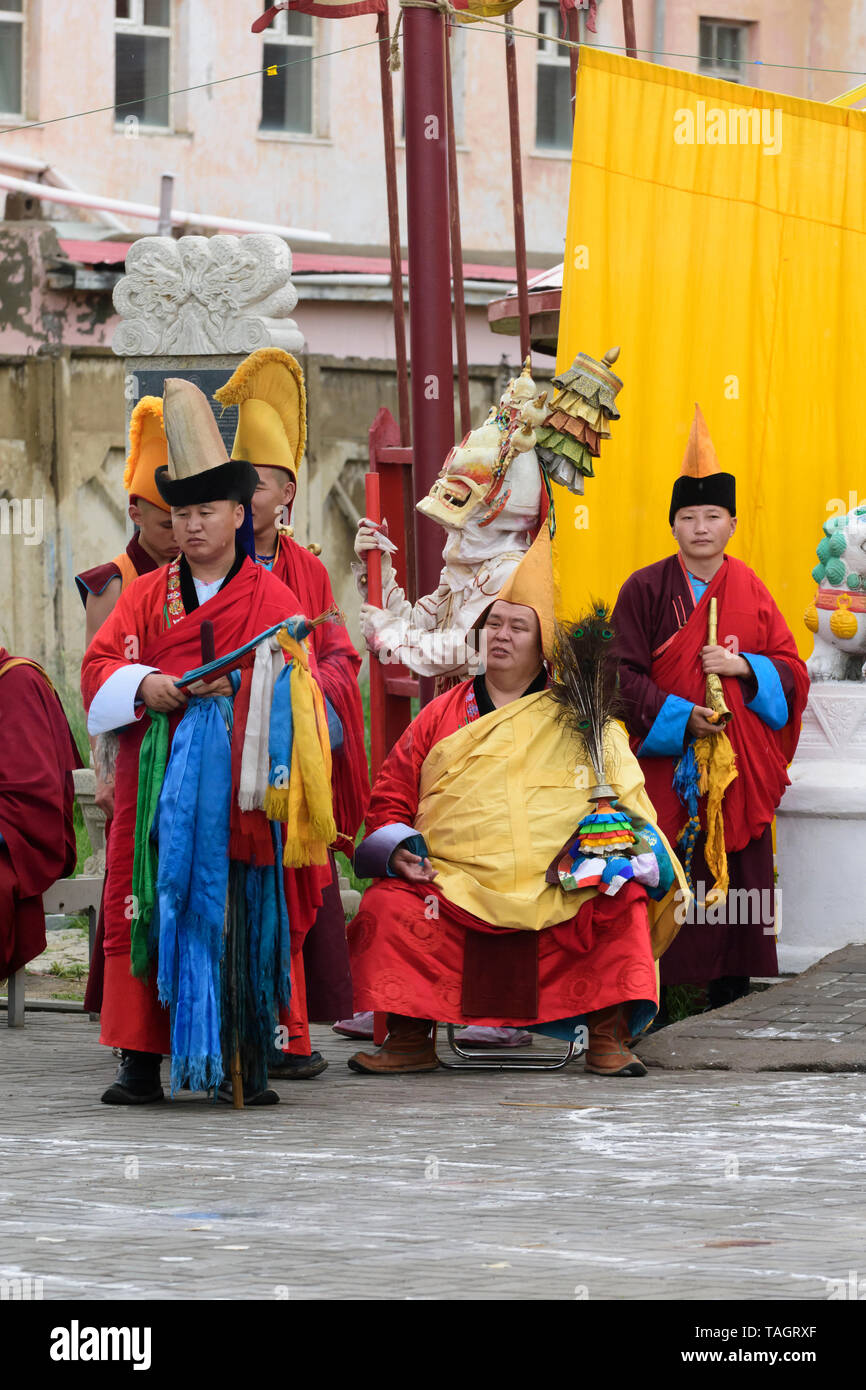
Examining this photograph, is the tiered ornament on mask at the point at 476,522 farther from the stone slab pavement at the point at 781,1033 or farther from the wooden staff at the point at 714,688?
the stone slab pavement at the point at 781,1033

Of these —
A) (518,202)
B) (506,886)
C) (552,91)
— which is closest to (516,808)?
(506,886)

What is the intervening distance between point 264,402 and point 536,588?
38.2 inches

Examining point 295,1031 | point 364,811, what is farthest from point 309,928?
point 364,811

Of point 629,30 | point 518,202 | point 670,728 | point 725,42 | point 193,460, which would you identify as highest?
point 725,42

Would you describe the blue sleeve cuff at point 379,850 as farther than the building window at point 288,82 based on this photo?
No

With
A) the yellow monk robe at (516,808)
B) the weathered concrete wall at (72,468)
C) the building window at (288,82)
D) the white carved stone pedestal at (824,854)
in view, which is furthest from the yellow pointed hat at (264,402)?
the building window at (288,82)

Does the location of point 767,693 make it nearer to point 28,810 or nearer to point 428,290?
point 428,290

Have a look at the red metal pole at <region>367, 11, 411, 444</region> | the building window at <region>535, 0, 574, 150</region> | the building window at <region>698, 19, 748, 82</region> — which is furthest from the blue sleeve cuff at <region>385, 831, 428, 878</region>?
the building window at <region>698, 19, 748, 82</region>

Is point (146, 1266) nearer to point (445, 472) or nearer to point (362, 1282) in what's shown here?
point (362, 1282)

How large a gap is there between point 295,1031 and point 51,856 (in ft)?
5.05

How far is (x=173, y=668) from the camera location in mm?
6270

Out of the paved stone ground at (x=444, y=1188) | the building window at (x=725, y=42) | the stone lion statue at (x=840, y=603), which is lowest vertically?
the paved stone ground at (x=444, y=1188)

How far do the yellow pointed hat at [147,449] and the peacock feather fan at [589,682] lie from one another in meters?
1.32

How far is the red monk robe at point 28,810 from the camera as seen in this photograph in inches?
292
